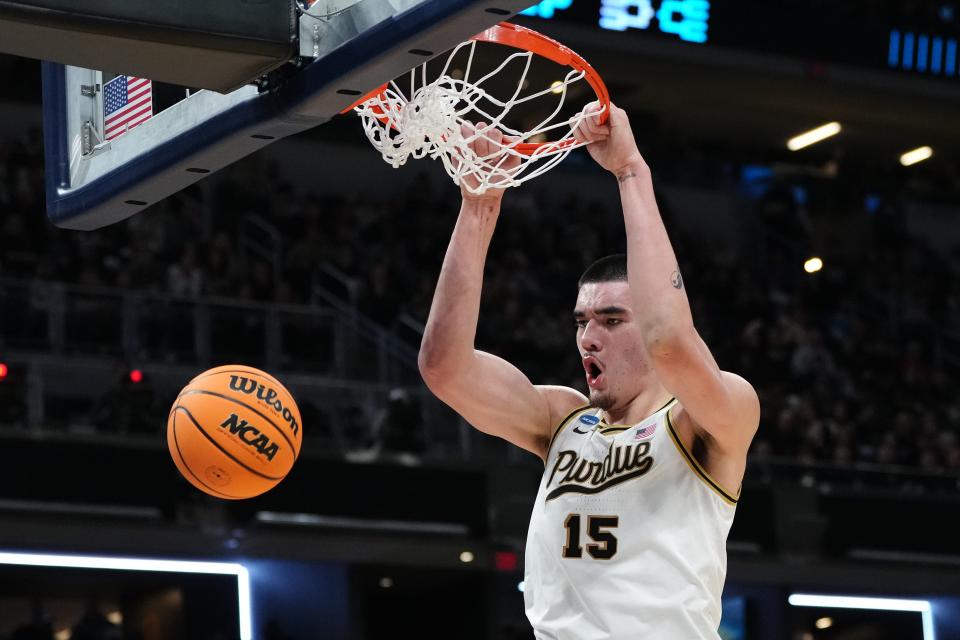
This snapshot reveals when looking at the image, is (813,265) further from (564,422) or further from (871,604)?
(564,422)

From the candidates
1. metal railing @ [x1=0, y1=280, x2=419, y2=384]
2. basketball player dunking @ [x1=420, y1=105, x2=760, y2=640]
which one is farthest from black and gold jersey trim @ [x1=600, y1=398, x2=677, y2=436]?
metal railing @ [x1=0, y1=280, x2=419, y2=384]

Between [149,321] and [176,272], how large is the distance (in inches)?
44.1

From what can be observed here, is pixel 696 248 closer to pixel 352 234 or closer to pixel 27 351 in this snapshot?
pixel 352 234

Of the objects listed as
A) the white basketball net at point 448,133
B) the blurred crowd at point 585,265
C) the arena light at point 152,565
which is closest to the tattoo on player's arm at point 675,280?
the white basketball net at point 448,133

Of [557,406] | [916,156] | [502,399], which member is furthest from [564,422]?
[916,156]

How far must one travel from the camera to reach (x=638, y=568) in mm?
3852

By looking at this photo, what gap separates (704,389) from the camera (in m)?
3.68

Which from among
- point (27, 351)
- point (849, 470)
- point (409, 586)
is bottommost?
point (409, 586)

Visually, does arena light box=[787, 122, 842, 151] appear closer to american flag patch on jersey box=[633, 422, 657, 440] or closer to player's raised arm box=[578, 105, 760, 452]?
american flag patch on jersey box=[633, 422, 657, 440]

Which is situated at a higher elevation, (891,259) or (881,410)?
(891,259)

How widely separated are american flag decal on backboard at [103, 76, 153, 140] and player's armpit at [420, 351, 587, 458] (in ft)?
3.44

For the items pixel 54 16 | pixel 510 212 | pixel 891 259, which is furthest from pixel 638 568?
pixel 891 259

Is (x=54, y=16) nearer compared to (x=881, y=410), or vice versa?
(x=54, y=16)

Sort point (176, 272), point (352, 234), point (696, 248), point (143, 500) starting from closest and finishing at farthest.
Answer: point (143, 500), point (176, 272), point (352, 234), point (696, 248)
